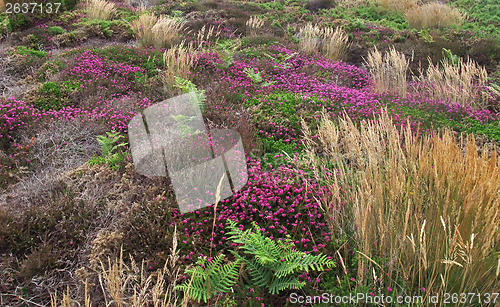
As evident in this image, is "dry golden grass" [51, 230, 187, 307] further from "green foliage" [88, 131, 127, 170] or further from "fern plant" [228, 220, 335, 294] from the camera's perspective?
"green foliage" [88, 131, 127, 170]

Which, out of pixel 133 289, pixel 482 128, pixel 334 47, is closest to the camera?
pixel 133 289

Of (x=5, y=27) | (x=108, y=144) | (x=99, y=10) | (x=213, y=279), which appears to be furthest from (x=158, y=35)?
(x=213, y=279)

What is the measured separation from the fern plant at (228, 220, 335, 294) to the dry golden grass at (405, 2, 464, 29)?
468 inches

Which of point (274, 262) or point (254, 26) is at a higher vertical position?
point (254, 26)

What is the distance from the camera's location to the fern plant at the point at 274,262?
2.35 m

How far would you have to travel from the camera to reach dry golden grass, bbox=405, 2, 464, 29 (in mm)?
11797

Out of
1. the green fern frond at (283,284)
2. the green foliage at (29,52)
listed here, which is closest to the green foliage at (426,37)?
the green fern frond at (283,284)

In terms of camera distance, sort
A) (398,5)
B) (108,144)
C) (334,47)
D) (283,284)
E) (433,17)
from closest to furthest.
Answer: (283,284), (108,144), (334,47), (433,17), (398,5)

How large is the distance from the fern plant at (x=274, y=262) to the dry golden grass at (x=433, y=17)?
11.9 meters

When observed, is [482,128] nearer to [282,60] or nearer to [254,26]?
[282,60]

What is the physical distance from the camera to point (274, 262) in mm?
2441

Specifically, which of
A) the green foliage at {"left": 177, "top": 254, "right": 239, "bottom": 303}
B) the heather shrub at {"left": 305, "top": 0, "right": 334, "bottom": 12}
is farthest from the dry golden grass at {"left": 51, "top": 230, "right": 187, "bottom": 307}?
the heather shrub at {"left": 305, "top": 0, "right": 334, "bottom": 12}

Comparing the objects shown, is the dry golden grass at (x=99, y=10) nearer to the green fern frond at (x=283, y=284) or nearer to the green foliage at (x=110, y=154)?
the green foliage at (x=110, y=154)

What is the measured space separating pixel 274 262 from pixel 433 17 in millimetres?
12646
